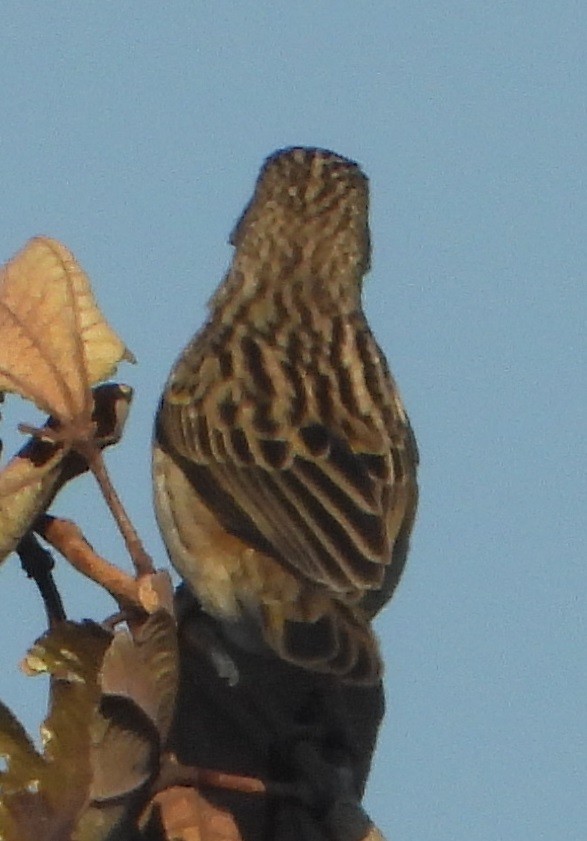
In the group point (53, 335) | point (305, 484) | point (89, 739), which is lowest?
point (89, 739)

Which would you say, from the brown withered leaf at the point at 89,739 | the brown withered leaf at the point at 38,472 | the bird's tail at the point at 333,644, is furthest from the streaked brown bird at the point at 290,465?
the brown withered leaf at the point at 89,739

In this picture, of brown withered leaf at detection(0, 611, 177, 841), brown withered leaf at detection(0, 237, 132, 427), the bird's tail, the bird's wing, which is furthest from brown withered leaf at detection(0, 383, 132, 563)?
the bird's wing

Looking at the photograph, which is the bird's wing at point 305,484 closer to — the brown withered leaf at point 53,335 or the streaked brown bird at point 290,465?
the streaked brown bird at point 290,465

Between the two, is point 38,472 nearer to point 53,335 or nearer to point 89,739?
point 53,335

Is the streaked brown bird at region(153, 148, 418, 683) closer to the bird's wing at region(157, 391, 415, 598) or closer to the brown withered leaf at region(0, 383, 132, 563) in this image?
the bird's wing at region(157, 391, 415, 598)

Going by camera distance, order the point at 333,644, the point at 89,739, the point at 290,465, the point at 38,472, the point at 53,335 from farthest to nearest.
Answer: the point at 290,465 < the point at 333,644 < the point at 53,335 < the point at 38,472 < the point at 89,739

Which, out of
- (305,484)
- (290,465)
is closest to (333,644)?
(305,484)
